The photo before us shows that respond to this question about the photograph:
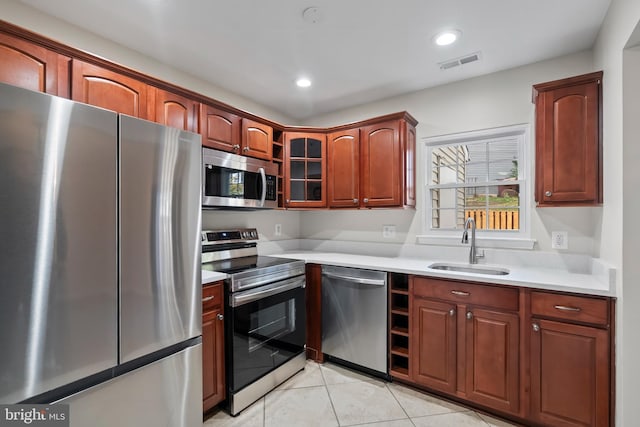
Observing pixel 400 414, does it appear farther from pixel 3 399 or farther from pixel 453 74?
pixel 453 74

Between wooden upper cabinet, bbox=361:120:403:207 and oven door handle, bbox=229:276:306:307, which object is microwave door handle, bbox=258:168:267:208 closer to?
oven door handle, bbox=229:276:306:307

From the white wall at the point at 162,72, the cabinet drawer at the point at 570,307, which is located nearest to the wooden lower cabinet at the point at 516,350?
the cabinet drawer at the point at 570,307

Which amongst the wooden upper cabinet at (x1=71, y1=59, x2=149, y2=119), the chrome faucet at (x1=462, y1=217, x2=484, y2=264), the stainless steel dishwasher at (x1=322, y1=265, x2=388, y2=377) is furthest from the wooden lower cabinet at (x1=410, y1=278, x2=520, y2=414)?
the wooden upper cabinet at (x1=71, y1=59, x2=149, y2=119)

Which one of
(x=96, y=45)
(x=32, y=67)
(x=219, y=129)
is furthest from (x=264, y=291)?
(x=96, y=45)

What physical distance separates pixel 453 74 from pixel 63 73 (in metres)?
2.75

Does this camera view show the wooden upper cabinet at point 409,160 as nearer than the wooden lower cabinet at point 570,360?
No

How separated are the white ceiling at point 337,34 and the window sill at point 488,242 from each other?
1.42 metres

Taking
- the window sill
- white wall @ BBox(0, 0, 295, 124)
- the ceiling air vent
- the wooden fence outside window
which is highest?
the ceiling air vent

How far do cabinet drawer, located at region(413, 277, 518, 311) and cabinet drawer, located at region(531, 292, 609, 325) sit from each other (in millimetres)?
121

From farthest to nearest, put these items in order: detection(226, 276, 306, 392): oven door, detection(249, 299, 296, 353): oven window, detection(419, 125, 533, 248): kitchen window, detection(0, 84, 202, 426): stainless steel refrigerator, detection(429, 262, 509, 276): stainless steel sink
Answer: detection(419, 125, 533, 248): kitchen window < detection(429, 262, 509, 276): stainless steel sink < detection(249, 299, 296, 353): oven window < detection(226, 276, 306, 392): oven door < detection(0, 84, 202, 426): stainless steel refrigerator

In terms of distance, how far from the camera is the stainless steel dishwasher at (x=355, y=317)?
2.40 meters

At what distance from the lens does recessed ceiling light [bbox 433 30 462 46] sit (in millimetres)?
2024

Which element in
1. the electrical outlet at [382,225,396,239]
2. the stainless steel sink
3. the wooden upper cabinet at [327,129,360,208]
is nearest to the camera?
the stainless steel sink

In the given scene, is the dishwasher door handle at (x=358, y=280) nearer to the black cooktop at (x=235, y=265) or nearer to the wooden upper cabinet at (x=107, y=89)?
the black cooktop at (x=235, y=265)
